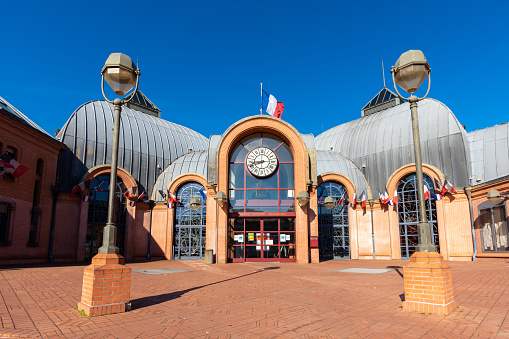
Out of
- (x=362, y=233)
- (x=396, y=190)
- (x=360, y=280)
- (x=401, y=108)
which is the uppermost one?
(x=401, y=108)

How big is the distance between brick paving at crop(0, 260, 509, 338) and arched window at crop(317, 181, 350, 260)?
563 inches

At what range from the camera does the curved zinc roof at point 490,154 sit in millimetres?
22438

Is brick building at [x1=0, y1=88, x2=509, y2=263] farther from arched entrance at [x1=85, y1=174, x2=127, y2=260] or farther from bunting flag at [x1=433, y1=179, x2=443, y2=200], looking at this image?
bunting flag at [x1=433, y1=179, x2=443, y2=200]

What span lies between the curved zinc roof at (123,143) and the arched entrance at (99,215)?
139 cm

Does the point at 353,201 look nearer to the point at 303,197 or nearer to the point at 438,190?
the point at 438,190

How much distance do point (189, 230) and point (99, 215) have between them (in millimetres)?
6232

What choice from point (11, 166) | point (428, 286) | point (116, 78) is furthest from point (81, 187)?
point (428, 286)

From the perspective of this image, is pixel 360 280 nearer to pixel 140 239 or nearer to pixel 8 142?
pixel 140 239

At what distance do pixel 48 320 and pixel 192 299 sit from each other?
3.17 metres

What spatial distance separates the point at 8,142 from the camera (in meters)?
18.7

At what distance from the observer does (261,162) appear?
72.6 feet

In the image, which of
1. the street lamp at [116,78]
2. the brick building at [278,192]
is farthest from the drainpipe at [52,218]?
the street lamp at [116,78]

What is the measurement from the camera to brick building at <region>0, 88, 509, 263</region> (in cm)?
2117

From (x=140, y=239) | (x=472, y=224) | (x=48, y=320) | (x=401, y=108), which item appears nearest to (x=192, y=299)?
(x=48, y=320)
